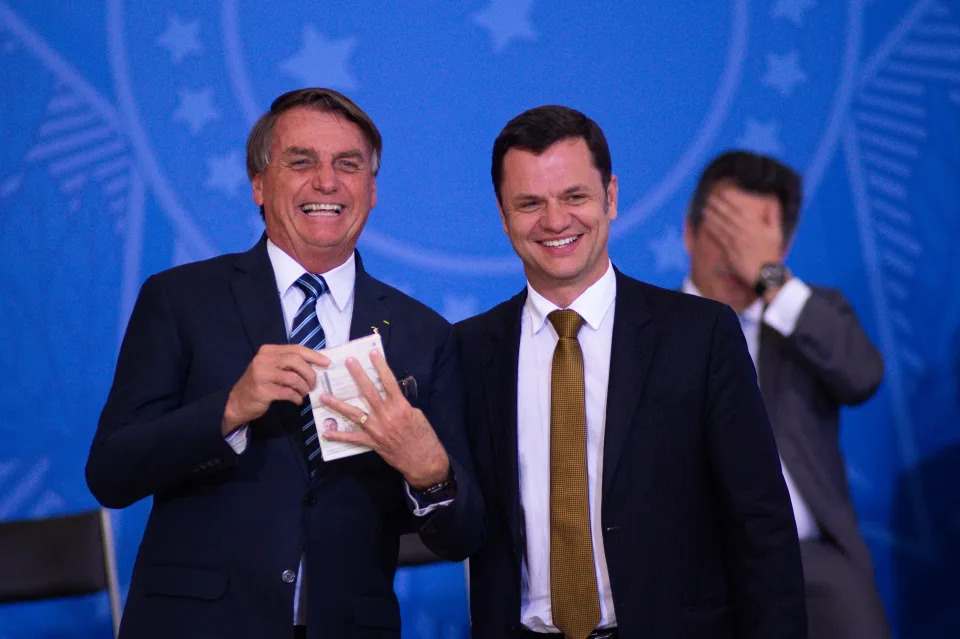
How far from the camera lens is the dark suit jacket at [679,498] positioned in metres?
2.10

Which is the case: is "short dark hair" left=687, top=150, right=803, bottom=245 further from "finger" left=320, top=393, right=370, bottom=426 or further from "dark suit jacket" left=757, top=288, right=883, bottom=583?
"finger" left=320, top=393, right=370, bottom=426

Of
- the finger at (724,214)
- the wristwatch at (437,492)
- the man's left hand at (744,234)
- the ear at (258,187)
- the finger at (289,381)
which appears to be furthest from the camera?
the finger at (724,214)

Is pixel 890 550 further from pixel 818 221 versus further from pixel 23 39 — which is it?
pixel 23 39

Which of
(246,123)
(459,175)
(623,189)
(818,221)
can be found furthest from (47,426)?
(818,221)

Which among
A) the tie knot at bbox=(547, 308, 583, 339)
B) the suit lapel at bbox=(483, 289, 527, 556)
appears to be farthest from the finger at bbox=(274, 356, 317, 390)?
the tie knot at bbox=(547, 308, 583, 339)

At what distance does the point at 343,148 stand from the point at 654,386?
2.80 feet

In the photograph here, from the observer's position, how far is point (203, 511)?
6.73 ft

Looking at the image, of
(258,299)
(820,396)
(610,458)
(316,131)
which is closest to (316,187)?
(316,131)

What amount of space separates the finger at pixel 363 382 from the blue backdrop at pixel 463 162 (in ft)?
5.57

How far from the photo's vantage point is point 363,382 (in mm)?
1955

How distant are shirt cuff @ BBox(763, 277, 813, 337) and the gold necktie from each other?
3.35 ft

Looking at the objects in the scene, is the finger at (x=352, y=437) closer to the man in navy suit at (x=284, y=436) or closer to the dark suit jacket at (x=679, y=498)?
the man in navy suit at (x=284, y=436)

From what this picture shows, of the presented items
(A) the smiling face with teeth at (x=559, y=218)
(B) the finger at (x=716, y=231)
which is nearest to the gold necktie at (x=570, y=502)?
(A) the smiling face with teeth at (x=559, y=218)

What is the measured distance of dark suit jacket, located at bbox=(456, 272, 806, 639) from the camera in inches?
82.7
